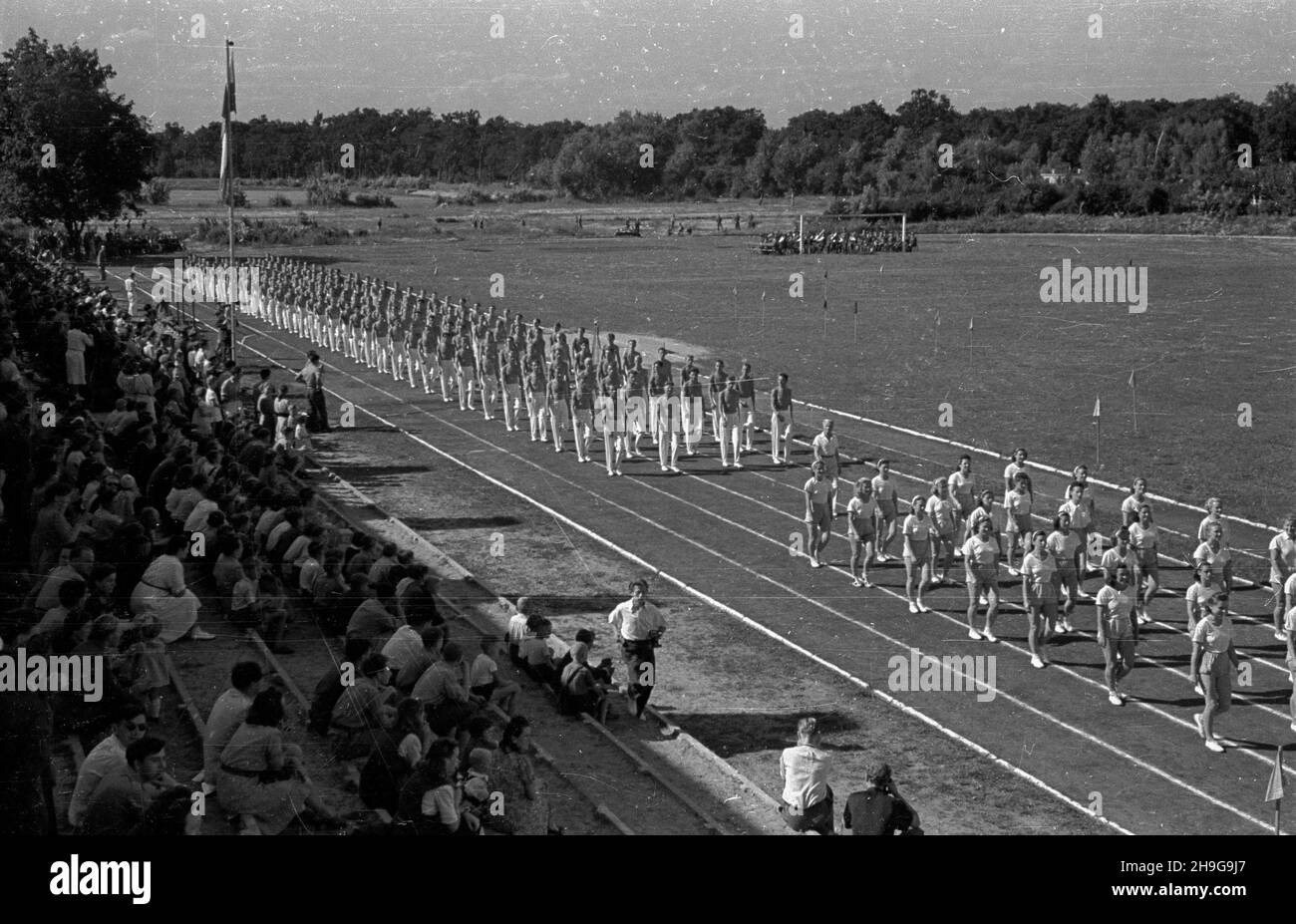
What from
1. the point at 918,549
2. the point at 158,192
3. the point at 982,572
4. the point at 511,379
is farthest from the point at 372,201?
the point at 982,572

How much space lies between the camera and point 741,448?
77.4ft

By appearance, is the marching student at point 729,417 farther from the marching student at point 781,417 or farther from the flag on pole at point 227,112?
the flag on pole at point 227,112

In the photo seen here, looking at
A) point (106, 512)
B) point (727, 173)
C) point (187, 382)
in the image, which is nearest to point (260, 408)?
point (187, 382)

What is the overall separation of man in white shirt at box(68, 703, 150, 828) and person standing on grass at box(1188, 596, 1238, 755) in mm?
8196

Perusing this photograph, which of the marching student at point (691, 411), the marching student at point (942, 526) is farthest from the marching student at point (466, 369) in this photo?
the marching student at point (942, 526)

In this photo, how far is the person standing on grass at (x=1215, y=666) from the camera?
12.0 m

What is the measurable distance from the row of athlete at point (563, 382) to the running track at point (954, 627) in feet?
1.77

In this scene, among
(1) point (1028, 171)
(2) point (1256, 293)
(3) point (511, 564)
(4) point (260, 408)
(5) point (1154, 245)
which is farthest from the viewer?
(1) point (1028, 171)

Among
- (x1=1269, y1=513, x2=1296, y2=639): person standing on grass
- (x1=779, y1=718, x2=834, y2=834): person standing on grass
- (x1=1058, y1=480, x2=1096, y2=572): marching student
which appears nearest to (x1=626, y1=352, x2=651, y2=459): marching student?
(x1=1058, y1=480, x2=1096, y2=572): marching student

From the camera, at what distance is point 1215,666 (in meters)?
12.0

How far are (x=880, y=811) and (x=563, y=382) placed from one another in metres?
15.6

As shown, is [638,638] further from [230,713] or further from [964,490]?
[964,490]

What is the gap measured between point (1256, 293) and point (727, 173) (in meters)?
50.9
